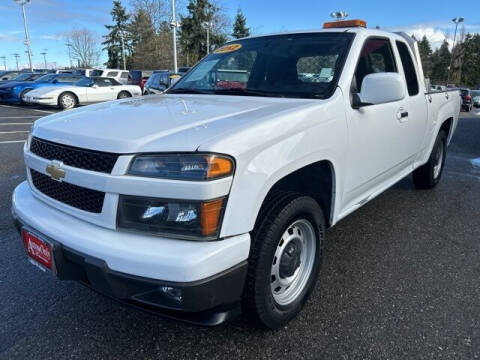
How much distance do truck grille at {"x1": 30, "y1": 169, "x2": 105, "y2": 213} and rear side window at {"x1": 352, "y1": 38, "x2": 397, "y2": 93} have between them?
1943 millimetres

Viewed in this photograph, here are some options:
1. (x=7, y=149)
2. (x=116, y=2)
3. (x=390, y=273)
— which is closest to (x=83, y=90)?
(x=7, y=149)

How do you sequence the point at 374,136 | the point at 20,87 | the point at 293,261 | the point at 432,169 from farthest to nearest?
the point at 20,87 → the point at 432,169 → the point at 374,136 → the point at 293,261

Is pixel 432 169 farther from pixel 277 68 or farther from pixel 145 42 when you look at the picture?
pixel 145 42

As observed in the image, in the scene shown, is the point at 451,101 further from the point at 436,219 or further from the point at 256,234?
the point at 256,234

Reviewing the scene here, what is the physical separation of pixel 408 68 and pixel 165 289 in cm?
339

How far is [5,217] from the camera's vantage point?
13.6 feet

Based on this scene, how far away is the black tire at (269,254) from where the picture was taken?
2041 millimetres

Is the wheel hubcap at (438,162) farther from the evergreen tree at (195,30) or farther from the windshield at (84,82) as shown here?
the evergreen tree at (195,30)

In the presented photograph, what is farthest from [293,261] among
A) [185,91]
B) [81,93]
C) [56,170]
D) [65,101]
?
[81,93]

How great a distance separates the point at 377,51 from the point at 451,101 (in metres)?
2.31

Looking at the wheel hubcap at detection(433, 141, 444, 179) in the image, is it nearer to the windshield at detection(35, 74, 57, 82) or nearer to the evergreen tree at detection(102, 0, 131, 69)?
the windshield at detection(35, 74, 57, 82)

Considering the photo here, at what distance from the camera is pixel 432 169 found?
5094 mm

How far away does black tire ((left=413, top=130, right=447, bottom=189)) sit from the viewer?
4988 millimetres

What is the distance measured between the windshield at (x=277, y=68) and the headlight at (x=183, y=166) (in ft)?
4.04
